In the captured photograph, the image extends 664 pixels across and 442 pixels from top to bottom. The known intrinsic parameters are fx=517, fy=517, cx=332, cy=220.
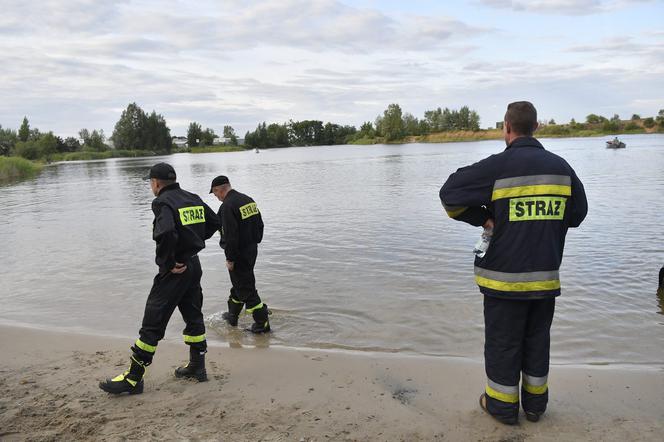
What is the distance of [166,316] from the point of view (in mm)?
4941

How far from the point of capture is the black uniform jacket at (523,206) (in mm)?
3684

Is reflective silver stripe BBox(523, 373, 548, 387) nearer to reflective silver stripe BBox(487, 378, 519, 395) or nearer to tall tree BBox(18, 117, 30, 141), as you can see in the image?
reflective silver stripe BBox(487, 378, 519, 395)

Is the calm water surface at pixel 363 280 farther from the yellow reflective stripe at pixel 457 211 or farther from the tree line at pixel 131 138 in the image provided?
the tree line at pixel 131 138

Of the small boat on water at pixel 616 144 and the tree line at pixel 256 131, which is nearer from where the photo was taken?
the small boat on water at pixel 616 144

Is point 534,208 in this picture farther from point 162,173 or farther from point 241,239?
point 241,239

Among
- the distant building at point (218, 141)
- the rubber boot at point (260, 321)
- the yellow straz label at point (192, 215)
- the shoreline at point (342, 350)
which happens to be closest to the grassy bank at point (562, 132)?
the distant building at point (218, 141)

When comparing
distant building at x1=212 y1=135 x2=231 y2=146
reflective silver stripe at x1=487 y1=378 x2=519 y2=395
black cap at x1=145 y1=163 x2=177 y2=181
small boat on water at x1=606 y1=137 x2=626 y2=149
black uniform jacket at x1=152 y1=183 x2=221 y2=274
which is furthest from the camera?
distant building at x1=212 y1=135 x2=231 y2=146

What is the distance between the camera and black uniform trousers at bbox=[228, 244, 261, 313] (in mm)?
6711

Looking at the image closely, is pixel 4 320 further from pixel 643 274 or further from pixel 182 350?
pixel 643 274

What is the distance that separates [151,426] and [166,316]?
106cm

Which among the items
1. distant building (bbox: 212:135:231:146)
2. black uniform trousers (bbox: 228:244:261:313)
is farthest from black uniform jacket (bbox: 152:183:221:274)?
distant building (bbox: 212:135:231:146)

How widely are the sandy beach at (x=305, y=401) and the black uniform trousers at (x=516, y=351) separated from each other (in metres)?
0.21

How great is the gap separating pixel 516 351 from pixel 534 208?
1079 millimetres

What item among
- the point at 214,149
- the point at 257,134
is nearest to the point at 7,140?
the point at 214,149
